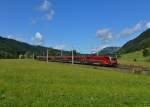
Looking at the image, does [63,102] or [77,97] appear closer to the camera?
[63,102]

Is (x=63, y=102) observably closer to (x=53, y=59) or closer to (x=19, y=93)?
(x=19, y=93)

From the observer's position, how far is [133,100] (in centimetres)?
1661

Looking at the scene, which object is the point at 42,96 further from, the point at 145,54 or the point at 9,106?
the point at 145,54

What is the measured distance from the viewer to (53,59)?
13850cm

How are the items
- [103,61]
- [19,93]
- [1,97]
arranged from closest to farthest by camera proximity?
1. [1,97]
2. [19,93]
3. [103,61]

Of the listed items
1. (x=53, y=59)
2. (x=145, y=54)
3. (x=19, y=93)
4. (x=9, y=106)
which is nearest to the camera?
(x=9, y=106)

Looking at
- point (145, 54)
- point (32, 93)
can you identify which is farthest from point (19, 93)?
point (145, 54)

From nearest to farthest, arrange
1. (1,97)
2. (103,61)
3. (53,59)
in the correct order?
(1,97) → (103,61) → (53,59)

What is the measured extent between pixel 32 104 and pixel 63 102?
1.51 meters

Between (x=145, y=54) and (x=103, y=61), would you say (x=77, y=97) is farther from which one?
(x=145, y=54)

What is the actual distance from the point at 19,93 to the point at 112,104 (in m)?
5.75

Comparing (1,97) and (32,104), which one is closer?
(32,104)

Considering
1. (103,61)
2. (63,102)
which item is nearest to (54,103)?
(63,102)

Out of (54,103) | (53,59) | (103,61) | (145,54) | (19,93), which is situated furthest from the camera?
(145,54)
